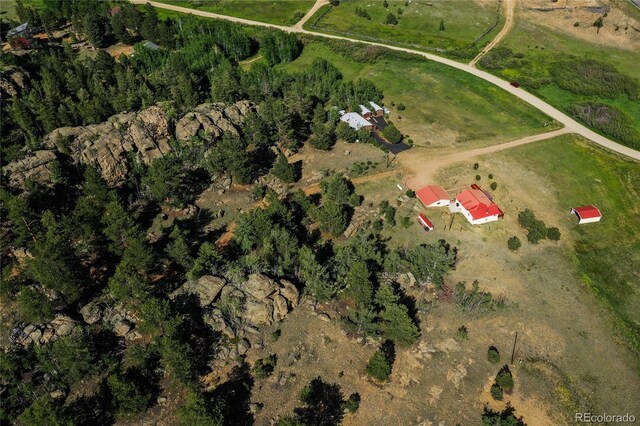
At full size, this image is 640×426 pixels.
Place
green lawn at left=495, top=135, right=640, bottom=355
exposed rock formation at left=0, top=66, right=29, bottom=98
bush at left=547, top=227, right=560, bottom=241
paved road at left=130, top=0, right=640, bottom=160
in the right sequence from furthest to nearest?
paved road at left=130, top=0, right=640, bottom=160
exposed rock formation at left=0, top=66, right=29, bottom=98
bush at left=547, top=227, right=560, bottom=241
green lawn at left=495, top=135, right=640, bottom=355

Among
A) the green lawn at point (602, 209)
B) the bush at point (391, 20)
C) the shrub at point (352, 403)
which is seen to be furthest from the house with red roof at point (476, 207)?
the bush at point (391, 20)

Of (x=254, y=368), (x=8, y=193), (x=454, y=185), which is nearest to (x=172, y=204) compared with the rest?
(x=8, y=193)

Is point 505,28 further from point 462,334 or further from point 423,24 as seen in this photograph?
point 462,334

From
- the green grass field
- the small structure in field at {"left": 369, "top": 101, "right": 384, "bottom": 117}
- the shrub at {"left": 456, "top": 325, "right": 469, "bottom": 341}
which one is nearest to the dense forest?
the shrub at {"left": 456, "top": 325, "right": 469, "bottom": 341}

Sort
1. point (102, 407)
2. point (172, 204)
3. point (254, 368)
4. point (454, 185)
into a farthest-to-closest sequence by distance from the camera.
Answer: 1. point (454, 185)
2. point (172, 204)
3. point (254, 368)
4. point (102, 407)

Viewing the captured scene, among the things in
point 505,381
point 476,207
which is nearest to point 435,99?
point 476,207

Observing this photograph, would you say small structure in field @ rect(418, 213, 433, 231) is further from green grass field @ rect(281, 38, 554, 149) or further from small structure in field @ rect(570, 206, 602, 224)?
small structure in field @ rect(570, 206, 602, 224)

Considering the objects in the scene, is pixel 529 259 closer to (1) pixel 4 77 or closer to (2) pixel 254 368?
(2) pixel 254 368

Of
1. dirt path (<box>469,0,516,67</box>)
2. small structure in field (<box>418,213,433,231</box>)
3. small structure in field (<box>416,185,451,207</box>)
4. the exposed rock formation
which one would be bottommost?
small structure in field (<box>418,213,433,231</box>)
